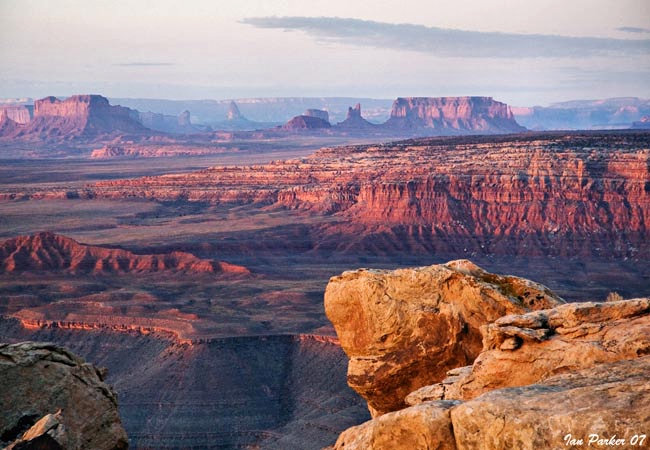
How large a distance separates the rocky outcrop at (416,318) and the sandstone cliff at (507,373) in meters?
0.03

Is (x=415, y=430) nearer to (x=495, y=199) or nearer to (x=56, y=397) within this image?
(x=56, y=397)

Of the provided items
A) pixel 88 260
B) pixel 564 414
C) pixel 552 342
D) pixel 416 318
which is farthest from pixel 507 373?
pixel 88 260

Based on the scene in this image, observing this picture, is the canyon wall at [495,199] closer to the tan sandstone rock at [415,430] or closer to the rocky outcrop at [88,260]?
the rocky outcrop at [88,260]

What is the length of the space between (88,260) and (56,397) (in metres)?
80.0

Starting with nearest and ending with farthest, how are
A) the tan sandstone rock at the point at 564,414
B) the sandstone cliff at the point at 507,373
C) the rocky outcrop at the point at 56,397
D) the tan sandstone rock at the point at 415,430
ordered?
the tan sandstone rock at the point at 564,414, the sandstone cliff at the point at 507,373, the tan sandstone rock at the point at 415,430, the rocky outcrop at the point at 56,397

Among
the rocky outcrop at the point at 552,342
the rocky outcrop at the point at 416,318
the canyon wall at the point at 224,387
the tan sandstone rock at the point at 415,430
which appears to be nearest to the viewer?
the tan sandstone rock at the point at 415,430

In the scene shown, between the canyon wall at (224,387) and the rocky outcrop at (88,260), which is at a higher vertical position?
the canyon wall at (224,387)

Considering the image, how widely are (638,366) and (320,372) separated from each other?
4055cm

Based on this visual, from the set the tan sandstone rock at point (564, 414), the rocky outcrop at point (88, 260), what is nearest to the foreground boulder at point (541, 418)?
the tan sandstone rock at point (564, 414)

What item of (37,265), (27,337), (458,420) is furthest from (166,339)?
(458,420)

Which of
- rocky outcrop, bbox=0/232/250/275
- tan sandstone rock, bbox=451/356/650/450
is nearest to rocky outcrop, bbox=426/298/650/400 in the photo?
tan sandstone rock, bbox=451/356/650/450

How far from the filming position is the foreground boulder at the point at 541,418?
12.3m

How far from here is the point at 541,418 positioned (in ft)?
42.1

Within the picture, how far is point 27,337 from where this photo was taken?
64875 mm
